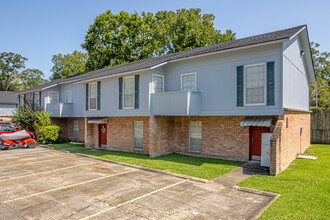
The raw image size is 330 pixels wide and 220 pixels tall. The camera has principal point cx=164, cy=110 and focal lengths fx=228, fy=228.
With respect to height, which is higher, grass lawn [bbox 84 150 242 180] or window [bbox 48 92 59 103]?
window [bbox 48 92 59 103]

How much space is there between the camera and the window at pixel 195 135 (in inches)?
568

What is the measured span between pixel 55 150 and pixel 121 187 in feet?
39.0

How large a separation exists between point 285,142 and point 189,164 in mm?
4929

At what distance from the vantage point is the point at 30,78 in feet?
211

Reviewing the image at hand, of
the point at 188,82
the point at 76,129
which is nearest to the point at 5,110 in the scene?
the point at 76,129

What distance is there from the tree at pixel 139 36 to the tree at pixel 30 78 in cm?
3566

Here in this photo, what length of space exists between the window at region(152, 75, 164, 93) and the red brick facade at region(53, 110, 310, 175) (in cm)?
188

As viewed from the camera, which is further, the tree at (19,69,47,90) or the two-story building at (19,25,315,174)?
the tree at (19,69,47,90)

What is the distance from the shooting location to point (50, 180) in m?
9.59

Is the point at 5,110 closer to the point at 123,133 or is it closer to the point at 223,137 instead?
the point at 123,133

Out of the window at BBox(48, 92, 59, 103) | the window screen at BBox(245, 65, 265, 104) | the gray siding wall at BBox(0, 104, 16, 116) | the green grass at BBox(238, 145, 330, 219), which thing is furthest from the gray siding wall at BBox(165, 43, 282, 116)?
the gray siding wall at BBox(0, 104, 16, 116)

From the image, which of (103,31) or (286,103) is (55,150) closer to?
(286,103)

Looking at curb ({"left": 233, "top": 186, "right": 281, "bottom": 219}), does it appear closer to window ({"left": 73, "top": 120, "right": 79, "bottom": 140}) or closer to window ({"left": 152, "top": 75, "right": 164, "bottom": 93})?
window ({"left": 152, "top": 75, "right": 164, "bottom": 93})

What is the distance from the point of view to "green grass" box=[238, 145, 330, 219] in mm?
6192
